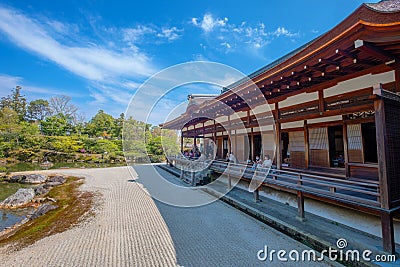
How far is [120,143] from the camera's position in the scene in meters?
27.2

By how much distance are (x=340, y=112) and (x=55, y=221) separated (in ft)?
26.2

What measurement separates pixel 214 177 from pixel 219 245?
17.0 feet

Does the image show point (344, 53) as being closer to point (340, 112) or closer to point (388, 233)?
point (340, 112)

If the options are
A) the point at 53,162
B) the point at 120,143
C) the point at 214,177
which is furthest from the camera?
Result: the point at 120,143

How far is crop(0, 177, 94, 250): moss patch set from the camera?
4.65m

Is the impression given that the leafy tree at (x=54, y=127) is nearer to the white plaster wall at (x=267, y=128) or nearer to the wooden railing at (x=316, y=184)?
the wooden railing at (x=316, y=184)

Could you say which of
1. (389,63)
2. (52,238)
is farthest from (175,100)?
(389,63)

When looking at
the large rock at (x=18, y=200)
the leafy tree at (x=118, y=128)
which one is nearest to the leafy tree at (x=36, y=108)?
the leafy tree at (x=118, y=128)

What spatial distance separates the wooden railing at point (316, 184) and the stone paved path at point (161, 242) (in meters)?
1.09

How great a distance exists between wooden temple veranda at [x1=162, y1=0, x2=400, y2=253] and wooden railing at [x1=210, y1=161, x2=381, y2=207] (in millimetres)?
17

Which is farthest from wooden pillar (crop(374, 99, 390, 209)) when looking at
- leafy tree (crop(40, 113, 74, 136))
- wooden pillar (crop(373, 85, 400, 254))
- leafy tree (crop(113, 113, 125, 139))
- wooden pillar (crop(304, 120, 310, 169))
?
leafy tree (crop(40, 113, 74, 136))

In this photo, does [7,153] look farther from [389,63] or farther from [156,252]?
[389,63]

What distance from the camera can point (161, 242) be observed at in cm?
382

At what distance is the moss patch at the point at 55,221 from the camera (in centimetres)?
465
